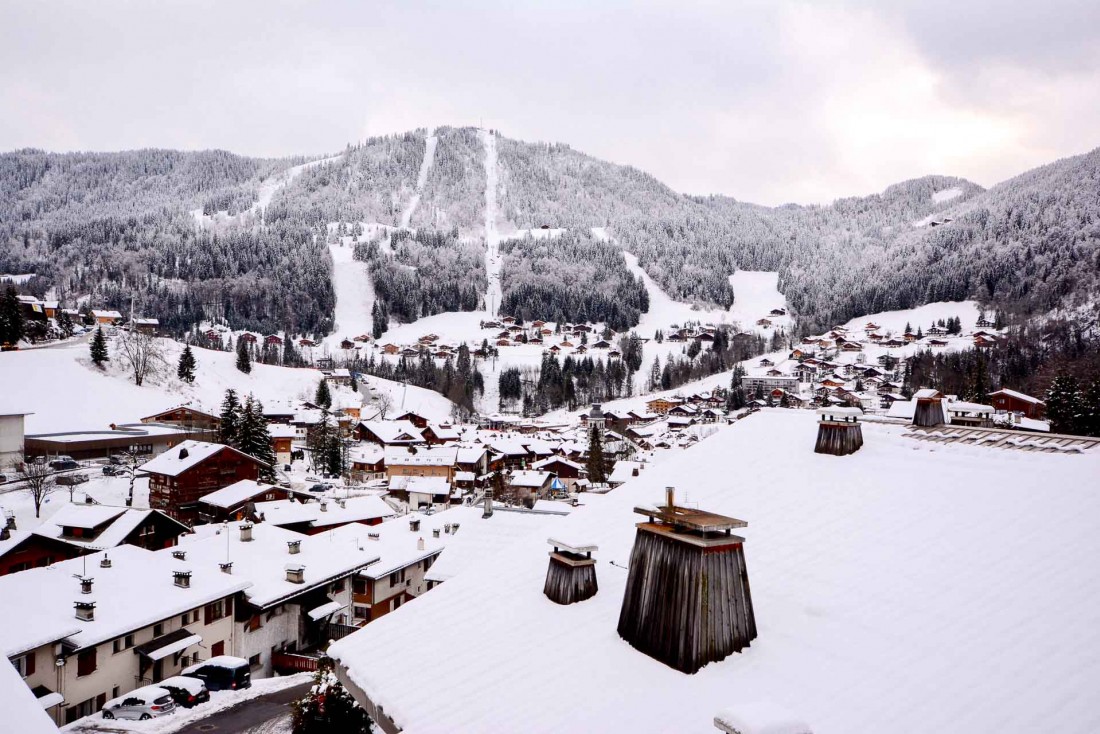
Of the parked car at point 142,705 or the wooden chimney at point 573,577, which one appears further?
the parked car at point 142,705

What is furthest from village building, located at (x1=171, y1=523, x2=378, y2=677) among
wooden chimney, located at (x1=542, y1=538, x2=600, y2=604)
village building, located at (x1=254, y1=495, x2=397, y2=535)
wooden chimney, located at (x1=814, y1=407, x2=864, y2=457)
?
wooden chimney, located at (x1=814, y1=407, x2=864, y2=457)

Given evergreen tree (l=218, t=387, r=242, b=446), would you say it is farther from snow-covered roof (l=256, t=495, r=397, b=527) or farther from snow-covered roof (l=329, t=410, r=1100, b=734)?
snow-covered roof (l=329, t=410, r=1100, b=734)

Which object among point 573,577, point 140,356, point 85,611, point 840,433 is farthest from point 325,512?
point 140,356

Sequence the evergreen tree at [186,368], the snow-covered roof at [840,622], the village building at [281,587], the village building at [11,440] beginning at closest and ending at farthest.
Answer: the snow-covered roof at [840,622] < the village building at [281,587] < the village building at [11,440] < the evergreen tree at [186,368]

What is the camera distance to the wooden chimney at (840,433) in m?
10.1

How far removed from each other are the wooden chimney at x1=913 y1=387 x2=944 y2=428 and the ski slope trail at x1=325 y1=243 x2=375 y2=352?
5598 inches

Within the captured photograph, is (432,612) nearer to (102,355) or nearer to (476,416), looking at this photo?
(102,355)

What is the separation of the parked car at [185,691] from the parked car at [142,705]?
0.95 ft

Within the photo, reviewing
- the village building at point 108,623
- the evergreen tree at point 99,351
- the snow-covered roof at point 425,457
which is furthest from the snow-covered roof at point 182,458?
the evergreen tree at point 99,351

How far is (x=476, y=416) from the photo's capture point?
100 m

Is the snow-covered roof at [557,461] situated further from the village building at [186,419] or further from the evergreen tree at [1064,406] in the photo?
the evergreen tree at [1064,406]

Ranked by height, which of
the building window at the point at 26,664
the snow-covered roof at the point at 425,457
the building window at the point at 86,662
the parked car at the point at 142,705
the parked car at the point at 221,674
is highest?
the building window at the point at 26,664

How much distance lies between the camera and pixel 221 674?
1784cm

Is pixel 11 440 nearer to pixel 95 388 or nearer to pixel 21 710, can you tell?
pixel 95 388
